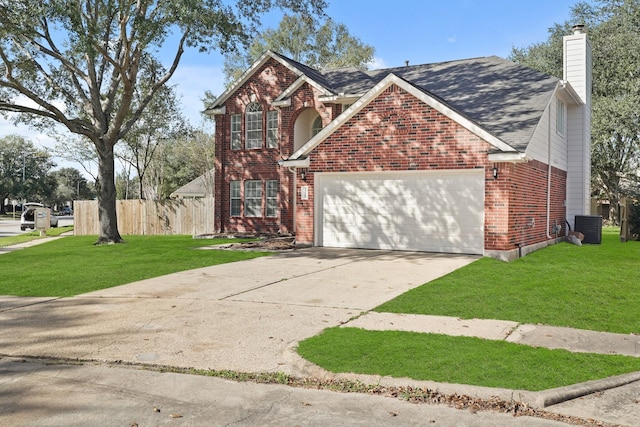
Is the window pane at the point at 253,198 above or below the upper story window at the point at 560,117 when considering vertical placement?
below

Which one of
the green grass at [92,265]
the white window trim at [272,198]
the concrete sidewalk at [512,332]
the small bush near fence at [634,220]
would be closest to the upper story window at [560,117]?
the small bush near fence at [634,220]

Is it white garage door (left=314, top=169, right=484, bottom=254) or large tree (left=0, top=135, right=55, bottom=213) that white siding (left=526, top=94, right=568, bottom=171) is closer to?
white garage door (left=314, top=169, right=484, bottom=254)

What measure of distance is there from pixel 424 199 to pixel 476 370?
1053 centimetres

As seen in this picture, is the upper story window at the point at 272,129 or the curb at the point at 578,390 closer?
the curb at the point at 578,390

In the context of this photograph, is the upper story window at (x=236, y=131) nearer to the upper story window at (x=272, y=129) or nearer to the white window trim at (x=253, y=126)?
the white window trim at (x=253, y=126)

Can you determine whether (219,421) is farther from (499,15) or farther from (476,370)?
(499,15)

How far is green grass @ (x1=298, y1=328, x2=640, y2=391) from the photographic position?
5.06m

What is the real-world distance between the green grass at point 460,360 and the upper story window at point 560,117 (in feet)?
50.5

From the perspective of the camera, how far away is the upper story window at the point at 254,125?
23938mm

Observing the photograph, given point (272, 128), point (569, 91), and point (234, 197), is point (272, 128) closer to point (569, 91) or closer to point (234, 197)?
point (234, 197)

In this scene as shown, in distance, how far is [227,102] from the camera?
24.5 metres

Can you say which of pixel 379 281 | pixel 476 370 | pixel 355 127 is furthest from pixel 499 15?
pixel 476 370

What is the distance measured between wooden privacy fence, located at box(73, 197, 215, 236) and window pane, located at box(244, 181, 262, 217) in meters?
4.48

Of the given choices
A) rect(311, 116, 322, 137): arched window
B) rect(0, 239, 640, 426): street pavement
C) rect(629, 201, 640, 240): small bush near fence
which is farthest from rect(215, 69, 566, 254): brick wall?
rect(311, 116, 322, 137): arched window
